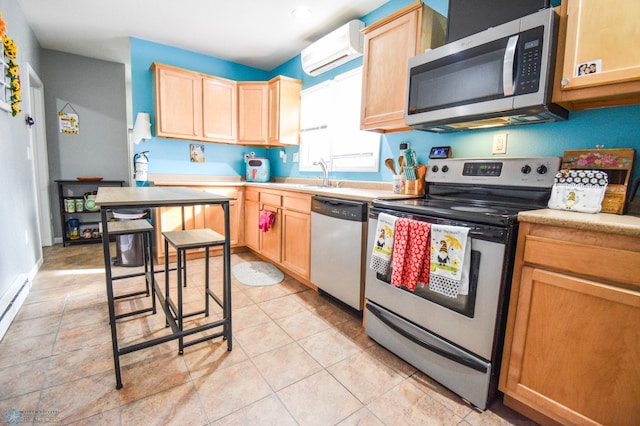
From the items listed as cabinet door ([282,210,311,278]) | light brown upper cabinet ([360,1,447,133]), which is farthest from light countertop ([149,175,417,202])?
light brown upper cabinet ([360,1,447,133])

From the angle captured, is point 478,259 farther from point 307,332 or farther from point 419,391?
point 307,332

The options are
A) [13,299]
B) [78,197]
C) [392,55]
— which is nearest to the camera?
[13,299]

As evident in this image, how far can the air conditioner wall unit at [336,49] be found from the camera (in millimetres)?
2723

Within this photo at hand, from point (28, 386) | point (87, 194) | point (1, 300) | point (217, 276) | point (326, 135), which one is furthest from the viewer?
point (87, 194)

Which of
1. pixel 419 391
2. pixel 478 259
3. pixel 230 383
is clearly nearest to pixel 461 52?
pixel 478 259

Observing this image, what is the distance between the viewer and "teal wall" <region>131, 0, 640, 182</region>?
1.46m

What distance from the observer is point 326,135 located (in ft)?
11.1

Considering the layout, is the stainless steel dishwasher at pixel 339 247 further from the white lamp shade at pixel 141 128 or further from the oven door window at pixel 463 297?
the white lamp shade at pixel 141 128

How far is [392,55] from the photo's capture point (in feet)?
7.06

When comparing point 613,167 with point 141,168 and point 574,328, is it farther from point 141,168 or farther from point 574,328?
point 141,168

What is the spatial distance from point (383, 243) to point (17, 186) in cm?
311

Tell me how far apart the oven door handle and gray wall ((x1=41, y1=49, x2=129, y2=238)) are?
4493 millimetres

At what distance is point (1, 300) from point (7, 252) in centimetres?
42

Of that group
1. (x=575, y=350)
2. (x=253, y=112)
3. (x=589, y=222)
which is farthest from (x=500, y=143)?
(x=253, y=112)
